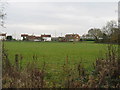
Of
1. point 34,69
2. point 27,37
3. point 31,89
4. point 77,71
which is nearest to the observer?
point 31,89

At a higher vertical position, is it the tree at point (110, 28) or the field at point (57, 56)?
the tree at point (110, 28)

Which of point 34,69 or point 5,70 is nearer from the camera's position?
point 34,69

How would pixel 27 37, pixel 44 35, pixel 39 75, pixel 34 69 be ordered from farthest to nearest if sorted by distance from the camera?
1. pixel 44 35
2. pixel 27 37
3. pixel 34 69
4. pixel 39 75

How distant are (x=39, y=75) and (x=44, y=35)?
434ft

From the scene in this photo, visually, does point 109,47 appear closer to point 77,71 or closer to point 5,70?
point 77,71

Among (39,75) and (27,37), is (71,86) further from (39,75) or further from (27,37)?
(27,37)

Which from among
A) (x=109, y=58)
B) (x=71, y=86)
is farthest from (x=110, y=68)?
(x=71, y=86)

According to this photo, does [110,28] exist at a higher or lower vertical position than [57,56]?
higher

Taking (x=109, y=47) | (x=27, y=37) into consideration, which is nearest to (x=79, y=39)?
(x=27, y=37)

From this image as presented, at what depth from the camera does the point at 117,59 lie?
7184mm

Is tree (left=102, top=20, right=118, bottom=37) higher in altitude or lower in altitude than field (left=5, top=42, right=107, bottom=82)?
higher

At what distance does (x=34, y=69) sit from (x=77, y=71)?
6.93 ft

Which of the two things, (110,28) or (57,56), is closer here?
(110,28)

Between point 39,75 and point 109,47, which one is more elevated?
point 109,47
